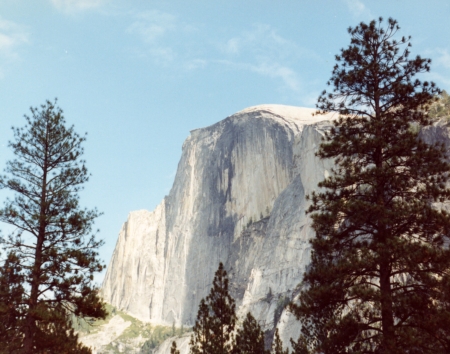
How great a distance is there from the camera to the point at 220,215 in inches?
6540

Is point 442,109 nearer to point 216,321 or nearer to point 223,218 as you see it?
point 216,321

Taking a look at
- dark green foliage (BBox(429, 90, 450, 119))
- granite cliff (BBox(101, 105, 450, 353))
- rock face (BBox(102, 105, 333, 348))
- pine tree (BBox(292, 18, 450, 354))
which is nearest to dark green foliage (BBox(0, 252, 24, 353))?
pine tree (BBox(292, 18, 450, 354))

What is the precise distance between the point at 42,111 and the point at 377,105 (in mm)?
14106

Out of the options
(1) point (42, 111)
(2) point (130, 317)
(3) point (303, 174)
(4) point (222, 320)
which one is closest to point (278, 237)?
(3) point (303, 174)

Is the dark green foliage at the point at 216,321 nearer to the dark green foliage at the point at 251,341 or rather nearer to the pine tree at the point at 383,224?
the dark green foliage at the point at 251,341

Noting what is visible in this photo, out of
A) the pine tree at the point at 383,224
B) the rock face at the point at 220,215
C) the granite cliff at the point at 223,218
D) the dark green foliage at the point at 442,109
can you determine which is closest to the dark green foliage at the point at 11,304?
the pine tree at the point at 383,224

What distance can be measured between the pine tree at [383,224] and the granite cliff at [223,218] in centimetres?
9678

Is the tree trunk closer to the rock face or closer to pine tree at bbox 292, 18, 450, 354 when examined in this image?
pine tree at bbox 292, 18, 450, 354

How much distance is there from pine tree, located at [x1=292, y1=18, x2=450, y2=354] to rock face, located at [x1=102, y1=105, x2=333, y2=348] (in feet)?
327

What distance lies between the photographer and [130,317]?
7146 inches

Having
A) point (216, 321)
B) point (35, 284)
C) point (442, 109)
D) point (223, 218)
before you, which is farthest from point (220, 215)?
point (35, 284)

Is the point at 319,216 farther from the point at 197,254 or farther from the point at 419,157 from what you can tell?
the point at 197,254

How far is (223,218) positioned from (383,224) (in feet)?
481

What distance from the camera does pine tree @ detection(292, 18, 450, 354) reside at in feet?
57.1
